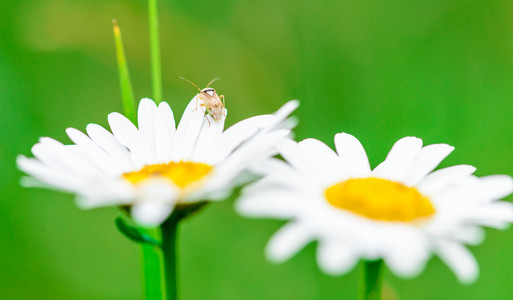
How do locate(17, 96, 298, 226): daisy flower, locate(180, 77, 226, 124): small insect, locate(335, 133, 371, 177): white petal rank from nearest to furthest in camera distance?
locate(17, 96, 298, 226): daisy flower
locate(335, 133, 371, 177): white petal
locate(180, 77, 226, 124): small insect

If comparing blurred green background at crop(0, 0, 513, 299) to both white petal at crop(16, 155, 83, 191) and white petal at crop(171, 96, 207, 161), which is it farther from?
white petal at crop(16, 155, 83, 191)

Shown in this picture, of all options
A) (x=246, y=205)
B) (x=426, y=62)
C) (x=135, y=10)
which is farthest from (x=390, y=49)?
(x=246, y=205)

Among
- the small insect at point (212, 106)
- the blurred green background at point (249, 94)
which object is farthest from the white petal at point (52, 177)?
the blurred green background at point (249, 94)

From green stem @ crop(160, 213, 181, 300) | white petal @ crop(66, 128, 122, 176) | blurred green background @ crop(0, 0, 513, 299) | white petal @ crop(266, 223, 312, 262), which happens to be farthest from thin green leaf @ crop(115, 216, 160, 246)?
blurred green background @ crop(0, 0, 513, 299)

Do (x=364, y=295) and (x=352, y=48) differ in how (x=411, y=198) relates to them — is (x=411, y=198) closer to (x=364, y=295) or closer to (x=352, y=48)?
(x=364, y=295)

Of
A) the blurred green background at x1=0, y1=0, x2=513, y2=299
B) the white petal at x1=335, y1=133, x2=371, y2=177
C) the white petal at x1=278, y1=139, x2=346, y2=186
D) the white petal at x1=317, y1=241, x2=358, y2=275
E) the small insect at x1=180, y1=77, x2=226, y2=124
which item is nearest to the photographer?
the white petal at x1=317, y1=241, x2=358, y2=275

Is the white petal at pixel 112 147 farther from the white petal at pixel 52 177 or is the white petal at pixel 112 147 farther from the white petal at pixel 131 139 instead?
the white petal at pixel 52 177

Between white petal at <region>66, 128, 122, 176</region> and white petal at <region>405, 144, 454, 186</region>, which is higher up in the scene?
white petal at <region>66, 128, 122, 176</region>
